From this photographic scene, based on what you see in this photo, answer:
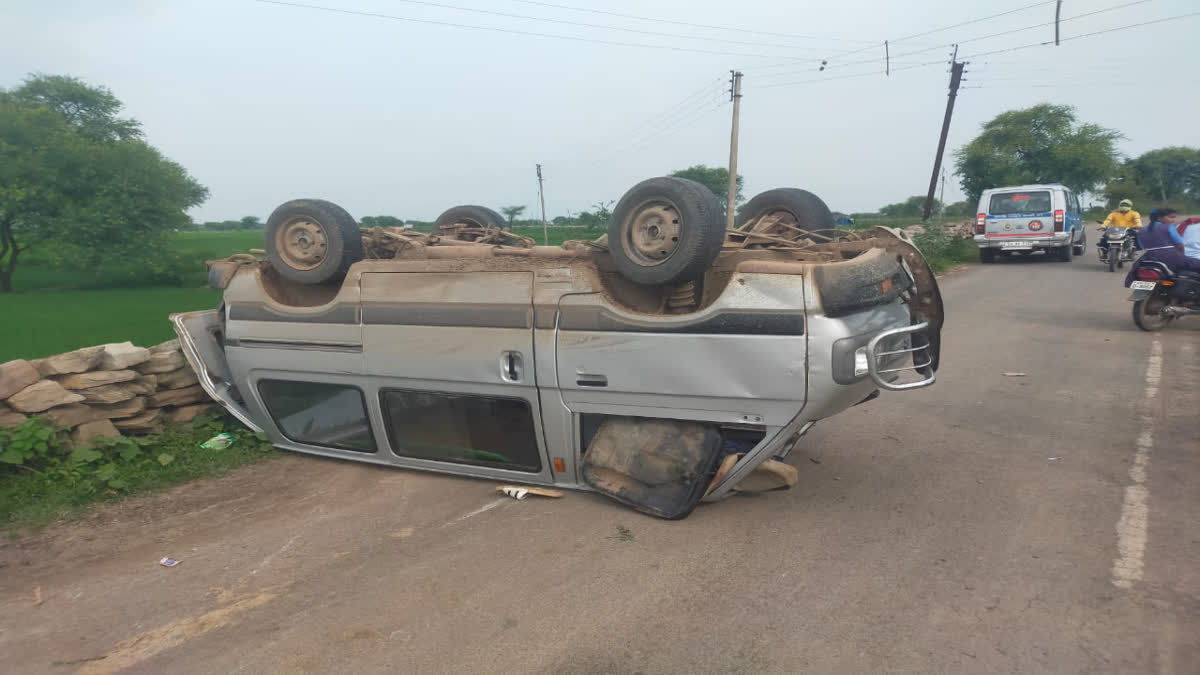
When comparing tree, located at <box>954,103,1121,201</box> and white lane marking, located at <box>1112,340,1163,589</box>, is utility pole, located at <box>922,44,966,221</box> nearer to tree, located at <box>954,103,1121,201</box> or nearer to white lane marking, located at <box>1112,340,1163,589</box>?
tree, located at <box>954,103,1121,201</box>

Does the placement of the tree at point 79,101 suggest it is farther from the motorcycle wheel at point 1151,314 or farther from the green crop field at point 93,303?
the motorcycle wheel at point 1151,314

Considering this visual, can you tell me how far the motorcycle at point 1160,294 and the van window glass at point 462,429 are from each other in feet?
29.6

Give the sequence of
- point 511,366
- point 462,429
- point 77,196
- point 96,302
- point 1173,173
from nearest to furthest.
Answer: point 511,366 < point 462,429 < point 96,302 < point 77,196 < point 1173,173

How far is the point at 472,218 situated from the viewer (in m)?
6.64

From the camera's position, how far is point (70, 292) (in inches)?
767

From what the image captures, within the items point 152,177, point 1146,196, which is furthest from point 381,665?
point 1146,196

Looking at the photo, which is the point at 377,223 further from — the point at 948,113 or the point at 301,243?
the point at 948,113

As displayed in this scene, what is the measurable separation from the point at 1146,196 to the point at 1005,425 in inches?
2503

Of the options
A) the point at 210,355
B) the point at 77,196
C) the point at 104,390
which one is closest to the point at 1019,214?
the point at 210,355

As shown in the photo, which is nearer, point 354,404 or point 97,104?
point 354,404

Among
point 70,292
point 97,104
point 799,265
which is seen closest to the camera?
point 799,265

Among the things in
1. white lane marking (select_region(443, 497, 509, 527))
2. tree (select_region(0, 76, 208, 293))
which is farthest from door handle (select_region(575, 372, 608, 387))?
tree (select_region(0, 76, 208, 293))

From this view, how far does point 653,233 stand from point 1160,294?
8.90 metres

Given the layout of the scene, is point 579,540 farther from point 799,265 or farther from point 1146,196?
point 1146,196
